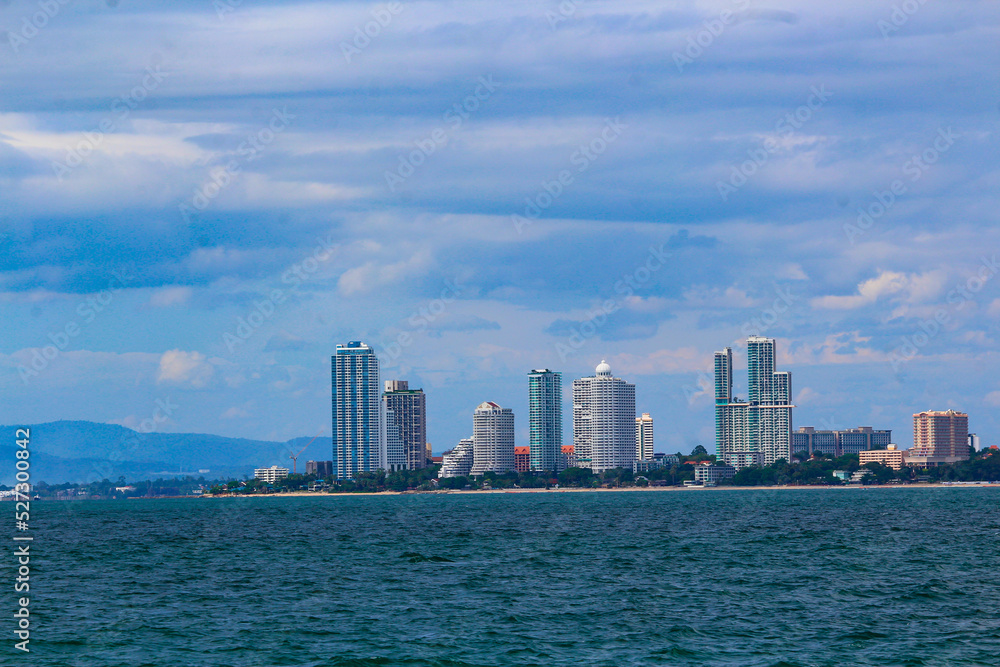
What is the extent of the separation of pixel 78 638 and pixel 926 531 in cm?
10412

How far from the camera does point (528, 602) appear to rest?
6431 centimetres

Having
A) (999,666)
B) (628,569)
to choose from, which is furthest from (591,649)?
(628,569)

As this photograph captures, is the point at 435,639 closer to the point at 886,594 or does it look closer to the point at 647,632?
the point at 647,632

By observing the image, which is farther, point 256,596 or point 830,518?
point 830,518

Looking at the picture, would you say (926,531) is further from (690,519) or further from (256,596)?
(256,596)

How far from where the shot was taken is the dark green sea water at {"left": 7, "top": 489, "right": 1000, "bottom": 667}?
48625 millimetres

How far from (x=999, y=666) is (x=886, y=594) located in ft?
72.4

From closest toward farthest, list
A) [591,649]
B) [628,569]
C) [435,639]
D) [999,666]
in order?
[999,666], [591,649], [435,639], [628,569]

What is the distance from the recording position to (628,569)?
83750 millimetres

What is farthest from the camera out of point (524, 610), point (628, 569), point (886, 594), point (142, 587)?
point (628, 569)

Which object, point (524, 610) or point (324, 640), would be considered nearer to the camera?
point (324, 640)

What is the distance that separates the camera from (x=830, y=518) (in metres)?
169

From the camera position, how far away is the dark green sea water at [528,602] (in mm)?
48625

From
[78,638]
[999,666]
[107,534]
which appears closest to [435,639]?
[78,638]
